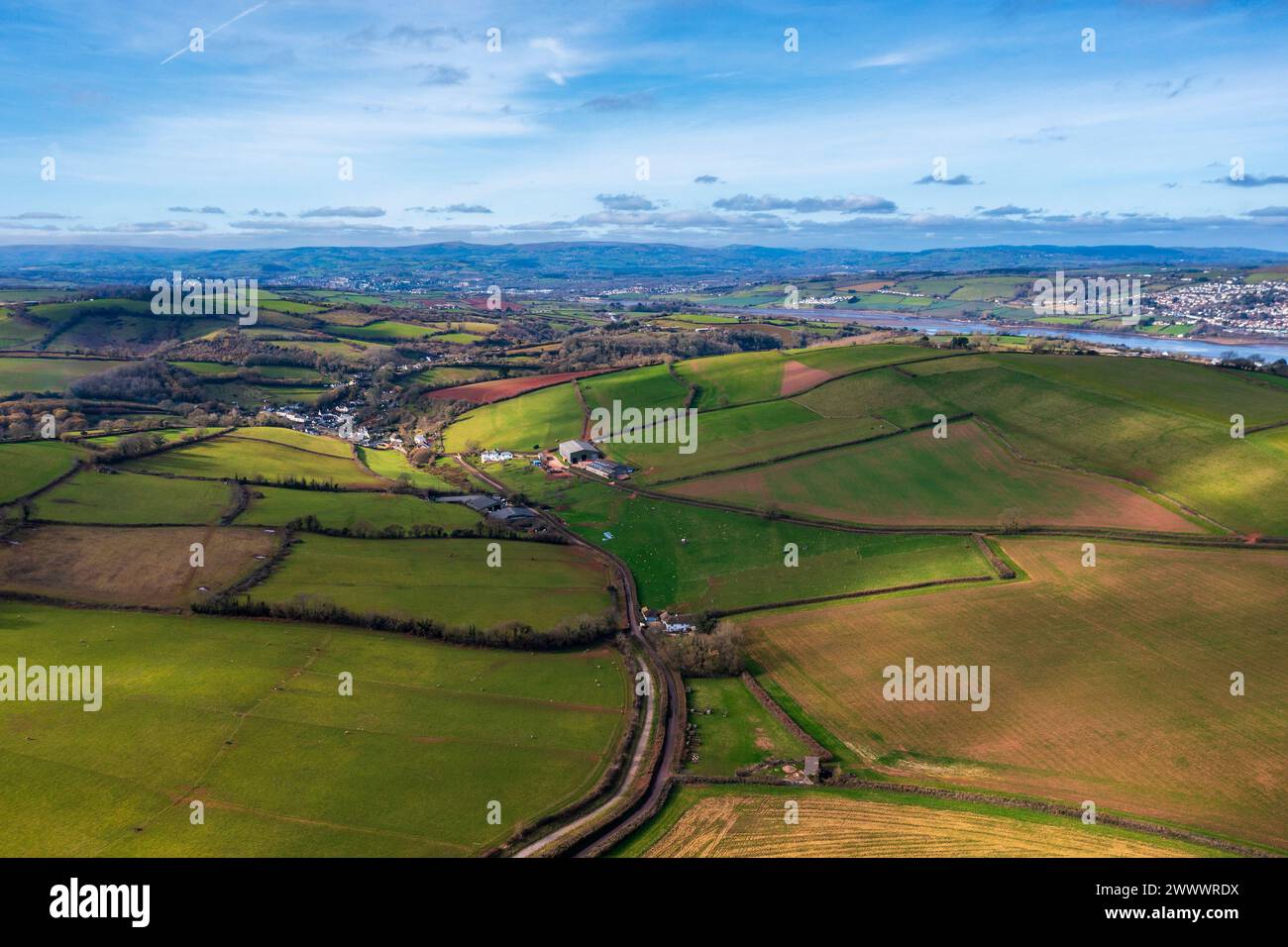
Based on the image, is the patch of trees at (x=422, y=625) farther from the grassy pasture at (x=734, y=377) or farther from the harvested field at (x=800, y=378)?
the harvested field at (x=800, y=378)

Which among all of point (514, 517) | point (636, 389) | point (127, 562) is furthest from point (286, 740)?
point (636, 389)

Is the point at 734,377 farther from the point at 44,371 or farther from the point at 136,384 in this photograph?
the point at 44,371

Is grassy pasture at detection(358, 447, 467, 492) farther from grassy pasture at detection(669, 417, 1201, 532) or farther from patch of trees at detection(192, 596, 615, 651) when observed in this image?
patch of trees at detection(192, 596, 615, 651)

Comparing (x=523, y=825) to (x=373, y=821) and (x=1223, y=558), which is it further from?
(x=1223, y=558)

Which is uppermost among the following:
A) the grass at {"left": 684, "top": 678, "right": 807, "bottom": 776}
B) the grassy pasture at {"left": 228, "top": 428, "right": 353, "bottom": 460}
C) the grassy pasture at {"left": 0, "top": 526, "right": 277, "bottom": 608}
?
the grassy pasture at {"left": 228, "top": 428, "right": 353, "bottom": 460}

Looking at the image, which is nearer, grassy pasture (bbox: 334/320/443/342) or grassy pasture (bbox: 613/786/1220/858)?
grassy pasture (bbox: 613/786/1220/858)

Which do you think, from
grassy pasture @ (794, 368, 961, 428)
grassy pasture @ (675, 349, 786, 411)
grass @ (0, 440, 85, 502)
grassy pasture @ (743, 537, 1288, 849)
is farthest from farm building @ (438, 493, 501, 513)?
grassy pasture @ (794, 368, 961, 428)
